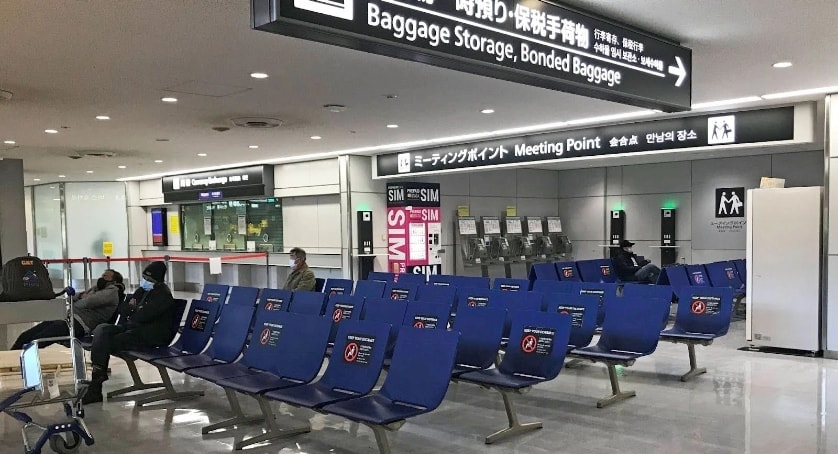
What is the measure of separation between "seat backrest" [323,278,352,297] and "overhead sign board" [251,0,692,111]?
4.16m

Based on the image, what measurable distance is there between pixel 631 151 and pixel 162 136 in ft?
20.4

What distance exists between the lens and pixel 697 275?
9.18 m

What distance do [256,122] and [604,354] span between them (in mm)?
4805

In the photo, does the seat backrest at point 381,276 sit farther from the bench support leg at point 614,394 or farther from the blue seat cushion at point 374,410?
the blue seat cushion at point 374,410

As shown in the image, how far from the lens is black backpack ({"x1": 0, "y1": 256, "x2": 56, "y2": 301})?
4789 millimetres

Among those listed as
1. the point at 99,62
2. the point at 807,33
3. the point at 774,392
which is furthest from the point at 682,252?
the point at 99,62

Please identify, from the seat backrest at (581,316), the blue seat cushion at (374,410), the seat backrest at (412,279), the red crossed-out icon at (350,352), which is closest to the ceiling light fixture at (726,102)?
the seat backrest at (581,316)

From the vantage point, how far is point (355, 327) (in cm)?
430

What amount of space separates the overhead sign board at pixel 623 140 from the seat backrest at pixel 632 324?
288 centimetres

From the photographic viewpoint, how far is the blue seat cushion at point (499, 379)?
422 centimetres

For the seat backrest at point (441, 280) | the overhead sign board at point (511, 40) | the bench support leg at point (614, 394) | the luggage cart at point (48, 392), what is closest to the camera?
the overhead sign board at point (511, 40)

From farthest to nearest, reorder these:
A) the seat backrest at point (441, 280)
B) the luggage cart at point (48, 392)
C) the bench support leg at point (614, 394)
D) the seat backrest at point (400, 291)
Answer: the seat backrest at point (441, 280)
the seat backrest at point (400, 291)
the bench support leg at point (614, 394)
the luggage cart at point (48, 392)

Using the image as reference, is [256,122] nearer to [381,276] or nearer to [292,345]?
[381,276]

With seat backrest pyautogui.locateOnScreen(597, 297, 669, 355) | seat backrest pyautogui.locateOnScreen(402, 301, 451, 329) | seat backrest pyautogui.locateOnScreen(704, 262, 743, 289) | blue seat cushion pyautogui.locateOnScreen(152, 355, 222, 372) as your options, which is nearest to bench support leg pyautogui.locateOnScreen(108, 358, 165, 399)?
blue seat cushion pyautogui.locateOnScreen(152, 355, 222, 372)
